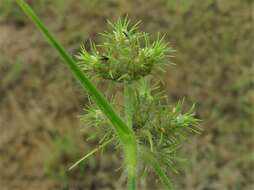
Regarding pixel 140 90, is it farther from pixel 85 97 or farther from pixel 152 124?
pixel 85 97

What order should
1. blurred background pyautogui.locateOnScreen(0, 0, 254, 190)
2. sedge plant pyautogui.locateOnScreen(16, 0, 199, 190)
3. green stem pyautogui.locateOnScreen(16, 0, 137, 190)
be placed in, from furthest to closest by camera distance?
blurred background pyautogui.locateOnScreen(0, 0, 254, 190), sedge plant pyautogui.locateOnScreen(16, 0, 199, 190), green stem pyautogui.locateOnScreen(16, 0, 137, 190)

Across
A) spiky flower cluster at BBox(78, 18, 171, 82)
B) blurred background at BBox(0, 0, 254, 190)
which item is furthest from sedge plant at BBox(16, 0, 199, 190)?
blurred background at BBox(0, 0, 254, 190)

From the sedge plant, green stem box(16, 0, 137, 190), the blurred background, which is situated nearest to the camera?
green stem box(16, 0, 137, 190)

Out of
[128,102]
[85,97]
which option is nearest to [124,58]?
[128,102]

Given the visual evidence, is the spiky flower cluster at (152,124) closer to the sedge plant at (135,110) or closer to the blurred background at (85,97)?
the sedge plant at (135,110)

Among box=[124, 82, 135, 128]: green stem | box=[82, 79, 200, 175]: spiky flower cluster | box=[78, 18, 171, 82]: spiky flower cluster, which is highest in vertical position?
box=[78, 18, 171, 82]: spiky flower cluster

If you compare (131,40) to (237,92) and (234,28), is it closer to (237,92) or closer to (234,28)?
(237,92)

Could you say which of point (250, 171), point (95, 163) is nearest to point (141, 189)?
A: point (95, 163)

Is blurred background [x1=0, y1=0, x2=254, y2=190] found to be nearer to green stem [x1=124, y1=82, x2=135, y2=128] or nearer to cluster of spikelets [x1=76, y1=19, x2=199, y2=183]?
cluster of spikelets [x1=76, y1=19, x2=199, y2=183]
